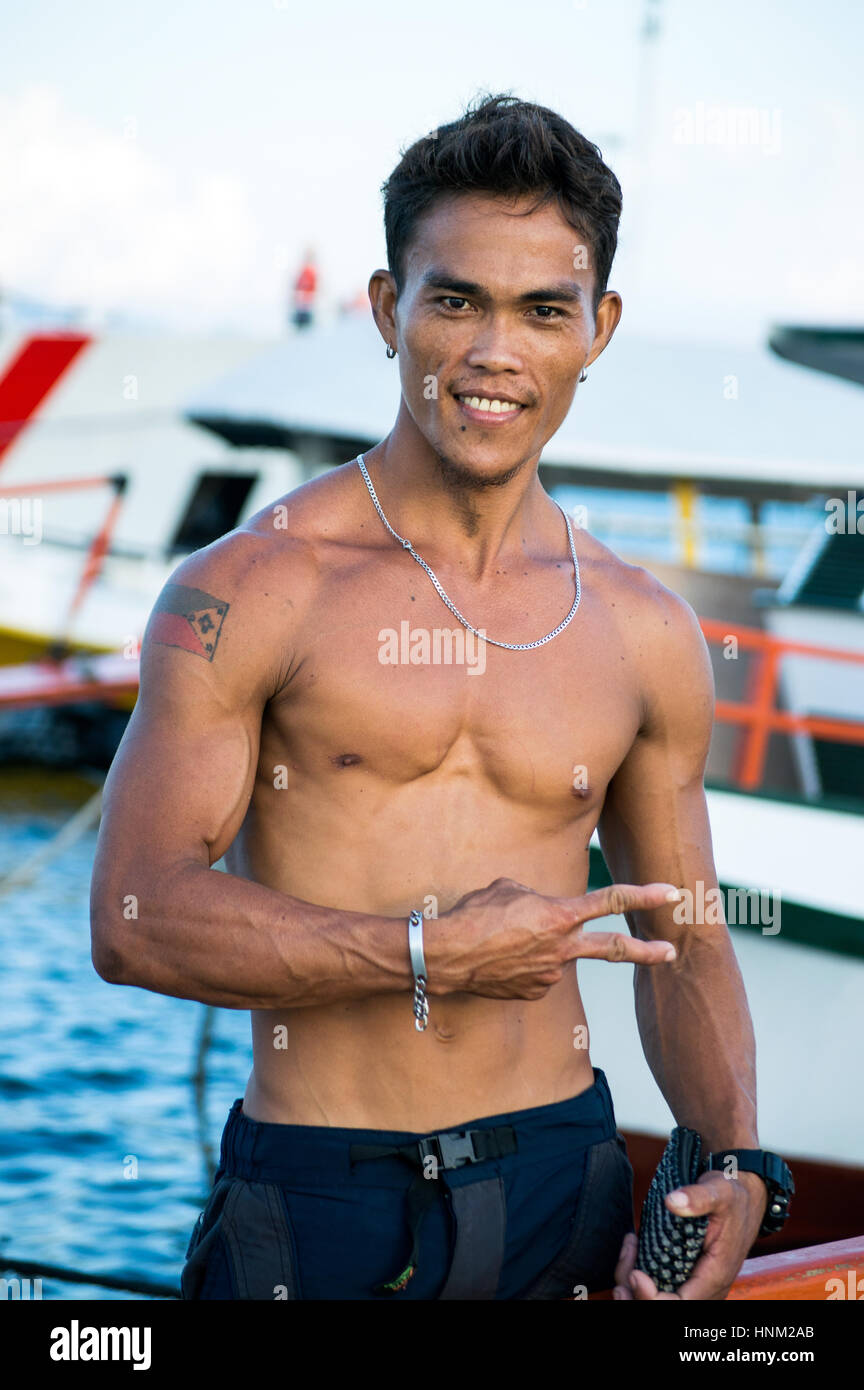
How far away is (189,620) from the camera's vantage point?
2.07 meters

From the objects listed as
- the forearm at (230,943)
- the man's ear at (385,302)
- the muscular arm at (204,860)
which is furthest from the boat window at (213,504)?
the forearm at (230,943)

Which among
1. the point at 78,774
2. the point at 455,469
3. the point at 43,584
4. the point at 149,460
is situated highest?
the point at 149,460

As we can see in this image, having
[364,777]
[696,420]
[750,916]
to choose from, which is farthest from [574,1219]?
[696,420]

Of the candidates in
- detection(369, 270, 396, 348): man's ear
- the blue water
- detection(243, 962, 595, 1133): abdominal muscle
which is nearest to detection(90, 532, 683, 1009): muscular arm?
detection(243, 962, 595, 1133): abdominal muscle

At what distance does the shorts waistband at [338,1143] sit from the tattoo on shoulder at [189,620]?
30.3 inches

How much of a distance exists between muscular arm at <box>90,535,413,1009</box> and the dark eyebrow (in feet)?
1.91

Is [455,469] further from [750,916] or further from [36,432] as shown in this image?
[36,432]

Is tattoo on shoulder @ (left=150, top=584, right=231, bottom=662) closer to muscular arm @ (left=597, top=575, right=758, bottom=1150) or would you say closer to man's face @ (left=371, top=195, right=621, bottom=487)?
man's face @ (left=371, top=195, right=621, bottom=487)

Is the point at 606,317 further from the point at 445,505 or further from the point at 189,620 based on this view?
the point at 189,620

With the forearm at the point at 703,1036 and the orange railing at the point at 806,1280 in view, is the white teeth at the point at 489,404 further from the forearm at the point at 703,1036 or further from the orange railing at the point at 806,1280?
the orange railing at the point at 806,1280

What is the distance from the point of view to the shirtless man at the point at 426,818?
197cm

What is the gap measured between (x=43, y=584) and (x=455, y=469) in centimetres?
1577

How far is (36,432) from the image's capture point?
1908 centimetres

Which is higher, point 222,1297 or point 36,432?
point 36,432
